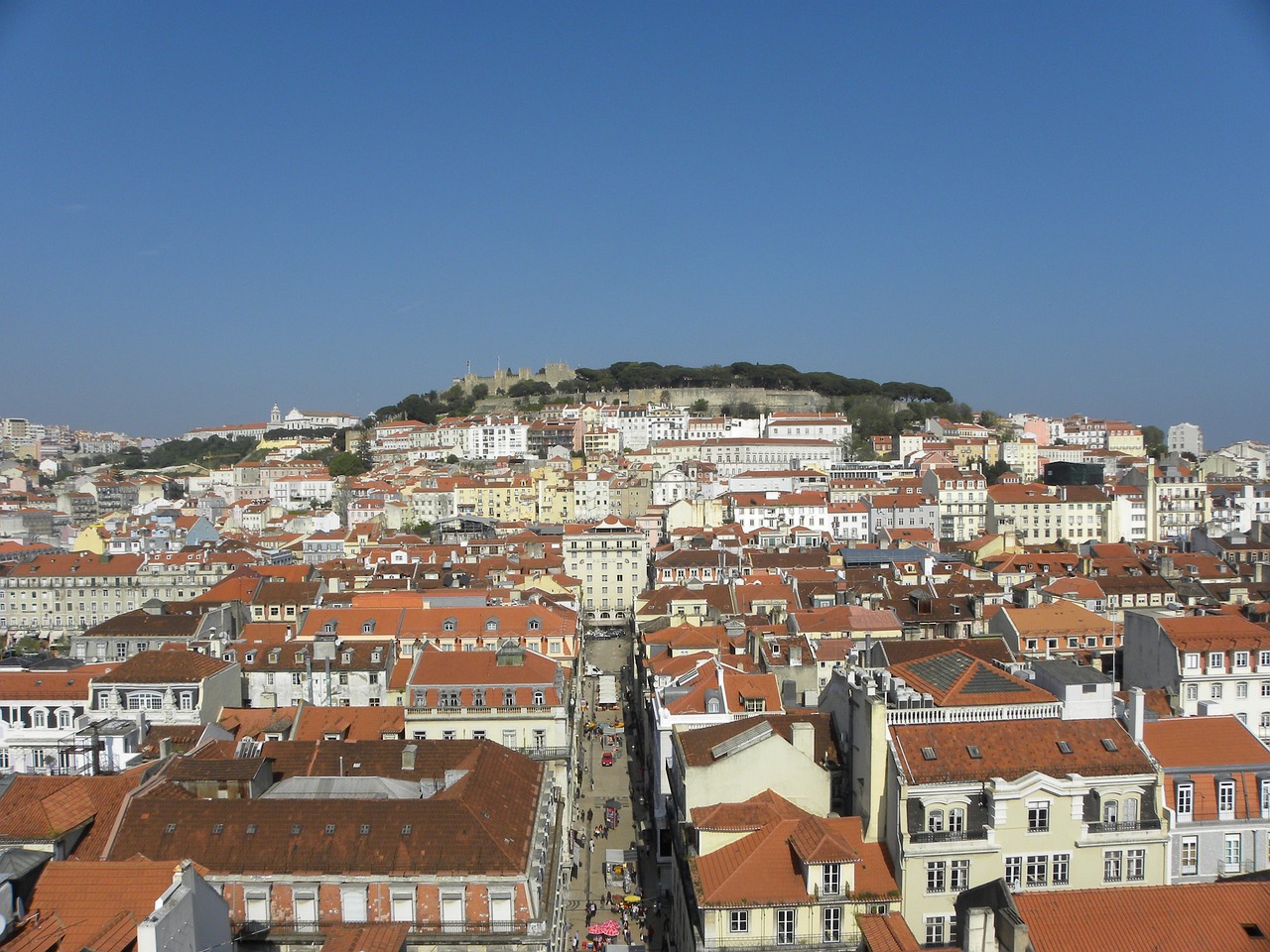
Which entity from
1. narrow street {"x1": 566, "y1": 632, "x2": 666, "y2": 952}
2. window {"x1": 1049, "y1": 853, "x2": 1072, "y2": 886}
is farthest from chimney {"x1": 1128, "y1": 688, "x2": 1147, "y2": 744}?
narrow street {"x1": 566, "y1": 632, "x2": 666, "y2": 952}

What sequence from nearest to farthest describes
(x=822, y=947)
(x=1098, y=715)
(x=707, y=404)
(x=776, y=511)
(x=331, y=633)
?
(x=822, y=947) → (x=1098, y=715) → (x=331, y=633) → (x=776, y=511) → (x=707, y=404)

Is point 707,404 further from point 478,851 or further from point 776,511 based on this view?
point 478,851

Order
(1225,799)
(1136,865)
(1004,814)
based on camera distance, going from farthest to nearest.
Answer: (1225,799), (1136,865), (1004,814)

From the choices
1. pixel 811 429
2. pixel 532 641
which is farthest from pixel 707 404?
pixel 532 641

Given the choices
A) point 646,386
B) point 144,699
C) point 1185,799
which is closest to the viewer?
point 1185,799

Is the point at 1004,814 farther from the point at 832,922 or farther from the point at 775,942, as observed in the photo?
the point at 775,942

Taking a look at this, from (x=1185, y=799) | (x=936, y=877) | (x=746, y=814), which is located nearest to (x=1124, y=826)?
(x=1185, y=799)
